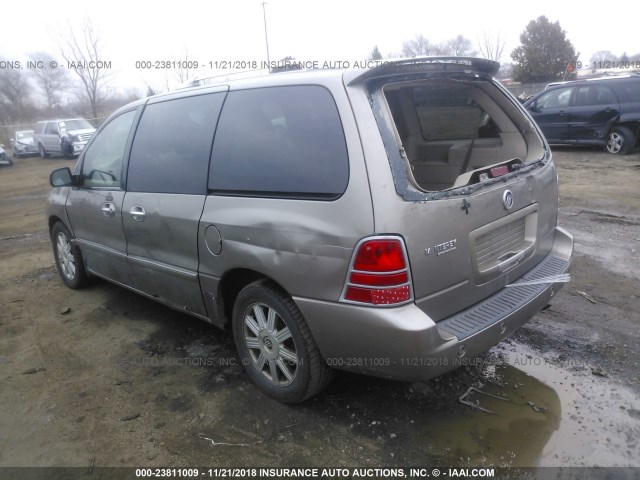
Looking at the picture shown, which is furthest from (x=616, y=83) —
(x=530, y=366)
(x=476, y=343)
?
(x=476, y=343)

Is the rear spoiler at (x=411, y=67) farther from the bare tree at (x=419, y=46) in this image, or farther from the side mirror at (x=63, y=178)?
the bare tree at (x=419, y=46)

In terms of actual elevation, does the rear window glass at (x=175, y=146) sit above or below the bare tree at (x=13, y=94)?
below

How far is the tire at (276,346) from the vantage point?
2.65m

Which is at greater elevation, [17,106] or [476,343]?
[17,106]

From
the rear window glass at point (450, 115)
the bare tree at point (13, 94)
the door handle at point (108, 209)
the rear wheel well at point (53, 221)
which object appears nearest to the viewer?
the rear window glass at point (450, 115)

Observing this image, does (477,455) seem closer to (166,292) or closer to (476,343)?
(476,343)

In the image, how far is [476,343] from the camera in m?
2.44

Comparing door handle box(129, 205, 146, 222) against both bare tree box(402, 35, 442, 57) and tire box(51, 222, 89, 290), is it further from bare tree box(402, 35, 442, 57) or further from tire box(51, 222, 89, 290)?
bare tree box(402, 35, 442, 57)

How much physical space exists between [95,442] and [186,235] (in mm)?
1284

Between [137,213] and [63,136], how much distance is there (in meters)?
21.1

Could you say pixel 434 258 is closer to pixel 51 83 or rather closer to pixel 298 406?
pixel 298 406

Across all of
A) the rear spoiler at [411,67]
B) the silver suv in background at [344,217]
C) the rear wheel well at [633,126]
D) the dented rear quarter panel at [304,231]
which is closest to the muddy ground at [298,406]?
the silver suv in background at [344,217]

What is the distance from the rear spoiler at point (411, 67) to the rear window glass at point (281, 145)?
170 mm

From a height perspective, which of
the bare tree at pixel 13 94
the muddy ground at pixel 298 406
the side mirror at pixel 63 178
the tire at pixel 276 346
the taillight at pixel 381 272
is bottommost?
the muddy ground at pixel 298 406
